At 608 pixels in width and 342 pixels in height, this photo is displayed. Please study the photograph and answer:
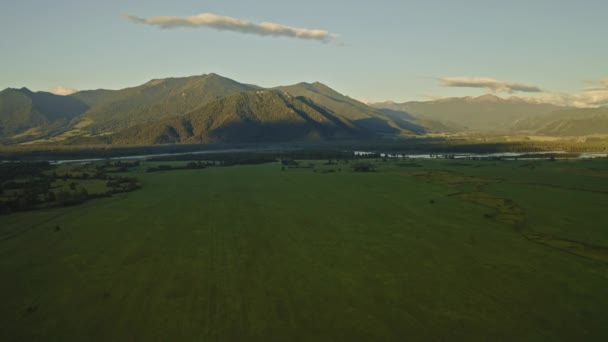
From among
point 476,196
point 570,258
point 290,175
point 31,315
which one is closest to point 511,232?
point 570,258

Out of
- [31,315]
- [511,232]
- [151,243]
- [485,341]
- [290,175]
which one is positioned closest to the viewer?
[485,341]

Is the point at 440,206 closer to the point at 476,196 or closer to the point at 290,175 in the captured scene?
the point at 476,196

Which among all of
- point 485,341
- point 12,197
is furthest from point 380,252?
point 12,197

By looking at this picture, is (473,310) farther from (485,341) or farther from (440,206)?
(440,206)

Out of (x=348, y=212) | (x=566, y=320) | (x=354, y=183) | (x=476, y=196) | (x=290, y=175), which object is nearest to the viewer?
(x=566, y=320)

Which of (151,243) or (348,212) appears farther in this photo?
(348,212)

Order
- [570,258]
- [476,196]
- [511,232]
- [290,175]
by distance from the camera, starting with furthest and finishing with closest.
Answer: [290,175]
[476,196]
[511,232]
[570,258]
